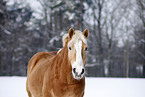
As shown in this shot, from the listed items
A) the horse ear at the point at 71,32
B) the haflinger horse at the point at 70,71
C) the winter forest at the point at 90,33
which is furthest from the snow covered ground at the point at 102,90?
the winter forest at the point at 90,33

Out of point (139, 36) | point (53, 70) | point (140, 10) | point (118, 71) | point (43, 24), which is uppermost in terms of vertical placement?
point (140, 10)

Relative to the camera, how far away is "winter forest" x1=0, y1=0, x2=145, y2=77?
14.5 meters

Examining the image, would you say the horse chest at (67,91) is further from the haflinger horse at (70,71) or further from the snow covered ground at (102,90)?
the snow covered ground at (102,90)

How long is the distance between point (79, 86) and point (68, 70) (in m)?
0.28

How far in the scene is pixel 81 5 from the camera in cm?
1453

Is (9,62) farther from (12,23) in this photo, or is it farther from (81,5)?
(81,5)

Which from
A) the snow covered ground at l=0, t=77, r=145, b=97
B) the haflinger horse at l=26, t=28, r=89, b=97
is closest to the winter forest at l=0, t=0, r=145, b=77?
the snow covered ground at l=0, t=77, r=145, b=97

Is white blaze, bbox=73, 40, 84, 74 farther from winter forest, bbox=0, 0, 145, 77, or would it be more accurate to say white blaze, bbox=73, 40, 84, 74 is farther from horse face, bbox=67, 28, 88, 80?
winter forest, bbox=0, 0, 145, 77

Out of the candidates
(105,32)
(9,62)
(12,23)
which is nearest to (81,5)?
(105,32)

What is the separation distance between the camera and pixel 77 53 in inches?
79.7

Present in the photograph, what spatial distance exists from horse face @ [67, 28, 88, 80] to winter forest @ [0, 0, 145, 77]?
1187cm

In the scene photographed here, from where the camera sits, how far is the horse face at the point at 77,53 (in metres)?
1.93

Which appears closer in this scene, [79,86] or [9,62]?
[79,86]

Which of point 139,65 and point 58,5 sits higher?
point 58,5
